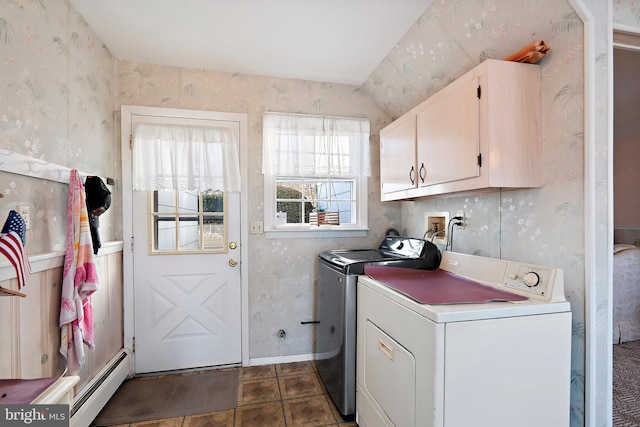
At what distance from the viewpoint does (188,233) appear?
245 cm

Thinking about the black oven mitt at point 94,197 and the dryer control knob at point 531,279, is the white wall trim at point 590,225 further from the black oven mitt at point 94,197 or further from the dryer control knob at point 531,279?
the black oven mitt at point 94,197

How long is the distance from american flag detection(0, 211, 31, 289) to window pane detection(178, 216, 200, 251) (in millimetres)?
1240

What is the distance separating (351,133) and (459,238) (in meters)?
1.30

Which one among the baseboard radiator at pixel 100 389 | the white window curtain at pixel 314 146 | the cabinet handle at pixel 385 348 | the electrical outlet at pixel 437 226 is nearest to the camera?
the cabinet handle at pixel 385 348

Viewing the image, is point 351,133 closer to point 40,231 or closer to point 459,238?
point 459,238

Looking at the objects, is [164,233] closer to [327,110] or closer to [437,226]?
[327,110]

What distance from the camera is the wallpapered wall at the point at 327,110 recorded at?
4.18 feet

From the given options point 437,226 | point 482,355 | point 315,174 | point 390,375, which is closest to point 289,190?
point 315,174

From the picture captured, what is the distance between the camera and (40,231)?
4.86 feet

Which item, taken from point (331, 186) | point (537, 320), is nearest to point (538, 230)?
point (537, 320)

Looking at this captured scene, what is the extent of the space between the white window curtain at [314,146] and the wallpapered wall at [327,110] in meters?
0.12

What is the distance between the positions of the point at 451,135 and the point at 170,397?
253cm

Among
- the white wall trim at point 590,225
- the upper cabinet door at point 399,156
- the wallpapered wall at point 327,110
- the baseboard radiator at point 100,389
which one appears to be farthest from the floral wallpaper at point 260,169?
the white wall trim at point 590,225

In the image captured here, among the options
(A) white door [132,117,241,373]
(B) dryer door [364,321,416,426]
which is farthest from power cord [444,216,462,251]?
(A) white door [132,117,241,373]
